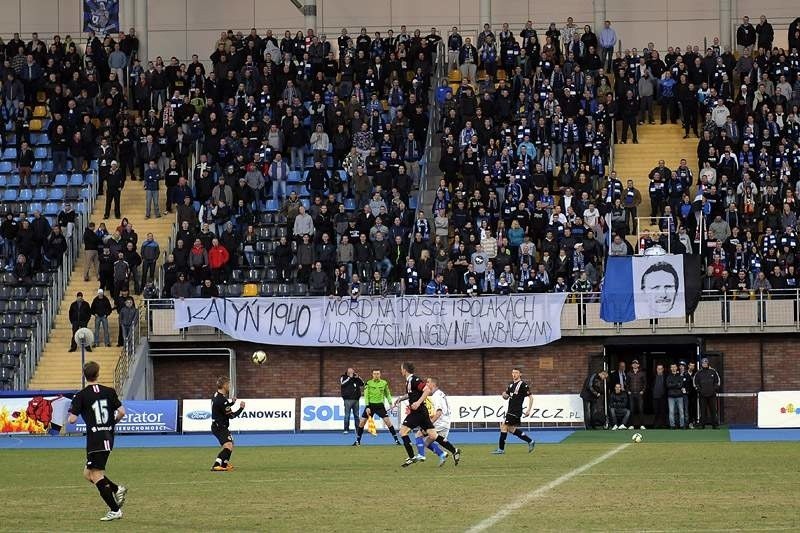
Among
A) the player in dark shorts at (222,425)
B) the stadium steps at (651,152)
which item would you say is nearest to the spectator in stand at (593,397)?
the stadium steps at (651,152)

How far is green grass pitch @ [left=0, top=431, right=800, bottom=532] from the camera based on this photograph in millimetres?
16797

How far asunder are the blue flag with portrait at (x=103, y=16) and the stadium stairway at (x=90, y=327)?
9.43 m

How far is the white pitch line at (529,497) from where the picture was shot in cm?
1634

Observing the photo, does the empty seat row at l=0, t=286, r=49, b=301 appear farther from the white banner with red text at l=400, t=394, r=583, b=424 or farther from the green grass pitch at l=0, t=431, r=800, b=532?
the green grass pitch at l=0, t=431, r=800, b=532

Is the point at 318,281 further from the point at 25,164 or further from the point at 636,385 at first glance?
the point at 25,164

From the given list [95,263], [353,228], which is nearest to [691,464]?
[353,228]

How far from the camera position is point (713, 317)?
40281 mm

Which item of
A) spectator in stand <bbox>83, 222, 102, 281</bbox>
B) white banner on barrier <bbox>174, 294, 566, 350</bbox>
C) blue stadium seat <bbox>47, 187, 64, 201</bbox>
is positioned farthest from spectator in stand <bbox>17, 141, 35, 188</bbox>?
white banner on barrier <bbox>174, 294, 566, 350</bbox>

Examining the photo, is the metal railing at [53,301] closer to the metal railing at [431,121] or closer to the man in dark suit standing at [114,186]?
the man in dark suit standing at [114,186]

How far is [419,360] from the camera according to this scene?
138 ft

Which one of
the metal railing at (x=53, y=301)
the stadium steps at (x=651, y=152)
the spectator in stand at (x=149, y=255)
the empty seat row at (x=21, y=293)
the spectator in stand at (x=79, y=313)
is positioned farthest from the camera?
the stadium steps at (x=651, y=152)

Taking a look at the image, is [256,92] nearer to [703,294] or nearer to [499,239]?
[499,239]

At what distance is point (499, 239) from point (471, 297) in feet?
5.75

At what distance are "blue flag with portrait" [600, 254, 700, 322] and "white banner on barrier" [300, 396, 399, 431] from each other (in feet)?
21.2
